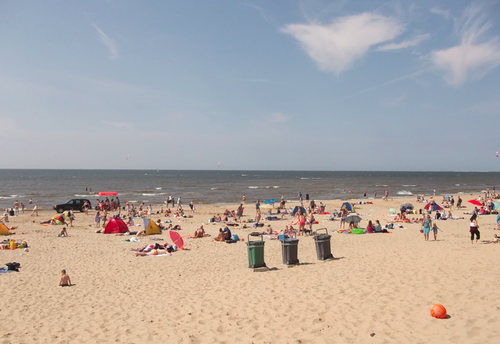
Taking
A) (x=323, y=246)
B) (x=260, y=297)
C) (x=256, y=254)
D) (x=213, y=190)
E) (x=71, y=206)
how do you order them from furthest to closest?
(x=213, y=190), (x=71, y=206), (x=323, y=246), (x=256, y=254), (x=260, y=297)

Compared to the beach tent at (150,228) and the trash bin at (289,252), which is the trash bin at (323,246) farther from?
the beach tent at (150,228)

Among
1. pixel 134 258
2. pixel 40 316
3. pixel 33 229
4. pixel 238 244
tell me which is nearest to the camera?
pixel 40 316

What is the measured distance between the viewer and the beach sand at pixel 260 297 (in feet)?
20.1

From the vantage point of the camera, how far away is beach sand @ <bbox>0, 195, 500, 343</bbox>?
6.13 meters

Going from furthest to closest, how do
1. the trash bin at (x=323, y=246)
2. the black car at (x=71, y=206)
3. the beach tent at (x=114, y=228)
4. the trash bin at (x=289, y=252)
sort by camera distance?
1. the black car at (x=71, y=206)
2. the beach tent at (x=114, y=228)
3. the trash bin at (x=323, y=246)
4. the trash bin at (x=289, y=252)

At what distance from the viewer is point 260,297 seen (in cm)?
817

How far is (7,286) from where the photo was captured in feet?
32.7

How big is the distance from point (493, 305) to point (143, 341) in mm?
6375

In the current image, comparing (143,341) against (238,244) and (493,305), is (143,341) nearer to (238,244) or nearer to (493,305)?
(493,305)

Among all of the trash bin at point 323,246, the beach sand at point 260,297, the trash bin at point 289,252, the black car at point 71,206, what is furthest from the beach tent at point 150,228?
the black car at point 71,206

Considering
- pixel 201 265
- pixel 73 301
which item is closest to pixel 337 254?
pixel 201 265

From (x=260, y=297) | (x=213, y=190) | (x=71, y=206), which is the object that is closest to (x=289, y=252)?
(x=260, y=297)

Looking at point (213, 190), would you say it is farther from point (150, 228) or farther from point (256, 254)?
point (256, 254)

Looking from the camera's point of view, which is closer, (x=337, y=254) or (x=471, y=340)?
(x=471, y=340)
